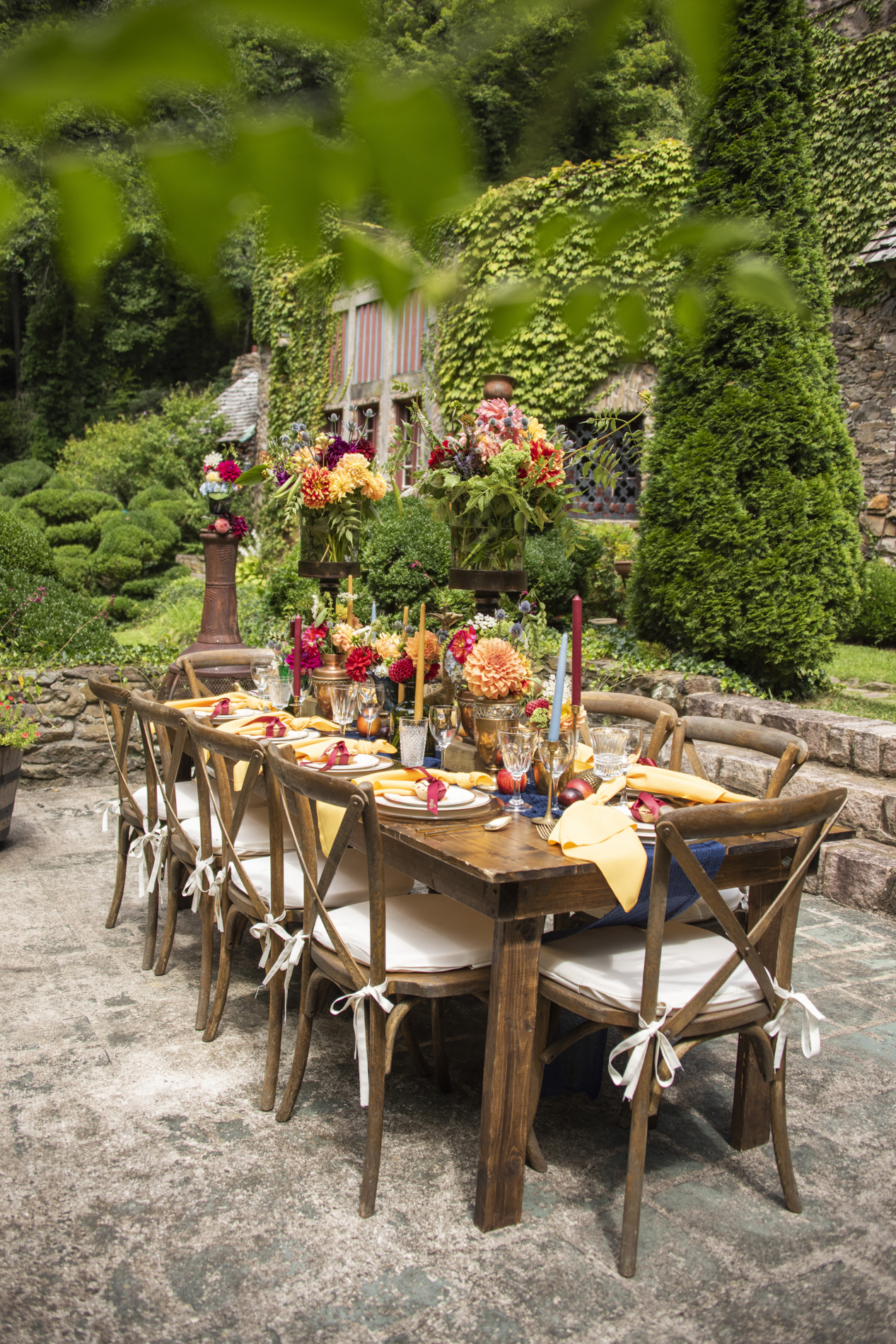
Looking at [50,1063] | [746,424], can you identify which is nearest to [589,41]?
[50,1063]

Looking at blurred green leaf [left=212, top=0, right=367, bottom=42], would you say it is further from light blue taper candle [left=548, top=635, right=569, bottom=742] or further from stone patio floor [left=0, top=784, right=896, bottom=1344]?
stone patio floor [left=0, top=784, right=896, bottom=1344]

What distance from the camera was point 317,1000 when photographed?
2.39 meters

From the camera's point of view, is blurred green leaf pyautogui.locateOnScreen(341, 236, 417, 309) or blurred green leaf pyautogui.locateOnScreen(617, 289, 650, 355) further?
blurred green leaf pyautogui.locateOnScreen(617, 289, 650, 355)

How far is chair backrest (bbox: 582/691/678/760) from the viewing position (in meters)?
3.20

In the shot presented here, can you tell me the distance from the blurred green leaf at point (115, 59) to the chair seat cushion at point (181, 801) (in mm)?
2532

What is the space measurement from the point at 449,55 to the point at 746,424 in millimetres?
5077

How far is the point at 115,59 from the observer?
3.31 feet

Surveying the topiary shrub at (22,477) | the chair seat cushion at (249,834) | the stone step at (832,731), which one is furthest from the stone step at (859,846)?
the topiary shrub at (22,477)

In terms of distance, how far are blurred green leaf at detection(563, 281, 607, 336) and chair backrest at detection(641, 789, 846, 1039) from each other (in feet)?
3.16

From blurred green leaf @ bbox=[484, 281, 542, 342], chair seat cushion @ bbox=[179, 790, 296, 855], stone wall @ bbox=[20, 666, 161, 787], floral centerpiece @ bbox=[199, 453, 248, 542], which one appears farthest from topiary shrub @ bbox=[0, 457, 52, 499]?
blurred green leaf @ bbox=[484, 281, 542, 342]

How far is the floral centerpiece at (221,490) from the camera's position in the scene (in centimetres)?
513

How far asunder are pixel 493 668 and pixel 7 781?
2952 mm

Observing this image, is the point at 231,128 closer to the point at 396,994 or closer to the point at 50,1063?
the point at 396,994

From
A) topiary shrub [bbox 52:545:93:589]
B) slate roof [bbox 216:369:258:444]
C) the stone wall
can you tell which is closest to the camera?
the stone wall
